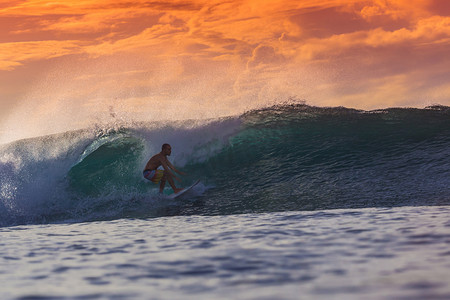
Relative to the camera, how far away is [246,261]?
323cm

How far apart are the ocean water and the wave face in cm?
4

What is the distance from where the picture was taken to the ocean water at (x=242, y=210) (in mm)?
2746

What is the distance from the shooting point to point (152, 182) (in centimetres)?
1016

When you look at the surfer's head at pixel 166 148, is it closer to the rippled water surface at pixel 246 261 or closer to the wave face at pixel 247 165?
the wave face at pixel 247 165

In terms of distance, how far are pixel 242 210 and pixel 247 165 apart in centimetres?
317

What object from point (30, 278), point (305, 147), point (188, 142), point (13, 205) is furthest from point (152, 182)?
point (30, 278)

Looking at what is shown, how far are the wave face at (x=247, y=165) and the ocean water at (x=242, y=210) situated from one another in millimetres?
41

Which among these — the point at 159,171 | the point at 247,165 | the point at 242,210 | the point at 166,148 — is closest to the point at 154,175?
the point at 159,171

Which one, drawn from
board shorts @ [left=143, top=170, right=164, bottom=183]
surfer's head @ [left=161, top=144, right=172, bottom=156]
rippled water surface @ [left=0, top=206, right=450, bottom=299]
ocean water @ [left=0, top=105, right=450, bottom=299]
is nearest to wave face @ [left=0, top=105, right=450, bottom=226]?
ocean water @ [left=0, top=105, right=450, bottom=299]

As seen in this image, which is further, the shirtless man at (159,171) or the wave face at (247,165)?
the shirtless man at (159,171)

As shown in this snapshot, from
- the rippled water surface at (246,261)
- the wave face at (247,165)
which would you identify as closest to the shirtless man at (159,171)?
the wave face at (247,165)

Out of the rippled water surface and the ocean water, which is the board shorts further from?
the rippled water surface

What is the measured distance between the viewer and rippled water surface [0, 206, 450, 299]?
2.53 metres

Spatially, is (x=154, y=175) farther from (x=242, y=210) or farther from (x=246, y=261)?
(x=246, y=261)
